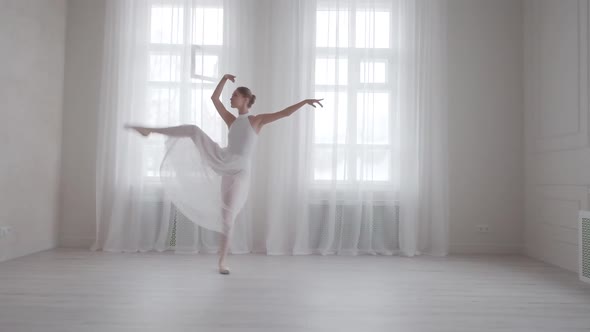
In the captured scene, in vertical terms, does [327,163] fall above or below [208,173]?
above

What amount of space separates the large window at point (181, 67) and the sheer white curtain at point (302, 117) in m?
0.01

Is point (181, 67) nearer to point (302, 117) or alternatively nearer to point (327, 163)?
point (302, 117)

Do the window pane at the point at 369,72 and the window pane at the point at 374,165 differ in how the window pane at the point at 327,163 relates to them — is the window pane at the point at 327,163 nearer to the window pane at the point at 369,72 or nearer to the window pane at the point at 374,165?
the window pane at the point at 374,165

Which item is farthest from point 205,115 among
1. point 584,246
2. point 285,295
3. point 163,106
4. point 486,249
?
point 584,246

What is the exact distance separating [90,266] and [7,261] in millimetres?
806

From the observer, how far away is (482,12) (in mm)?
4723

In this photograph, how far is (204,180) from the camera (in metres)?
3.49

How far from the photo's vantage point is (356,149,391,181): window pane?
4.53m

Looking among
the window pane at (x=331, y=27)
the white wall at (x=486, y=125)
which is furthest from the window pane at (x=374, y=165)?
the window pane at (x=331, y=27)

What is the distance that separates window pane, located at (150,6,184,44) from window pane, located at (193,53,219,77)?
29 centimetres

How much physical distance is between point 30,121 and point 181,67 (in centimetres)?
155

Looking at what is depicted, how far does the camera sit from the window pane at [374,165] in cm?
453

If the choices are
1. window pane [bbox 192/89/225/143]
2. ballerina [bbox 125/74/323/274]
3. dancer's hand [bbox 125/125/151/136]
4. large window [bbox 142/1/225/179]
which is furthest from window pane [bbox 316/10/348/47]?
dancer's hand [bbox 125/125/151/136]

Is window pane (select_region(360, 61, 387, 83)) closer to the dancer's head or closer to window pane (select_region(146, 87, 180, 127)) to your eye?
the dancer's head
